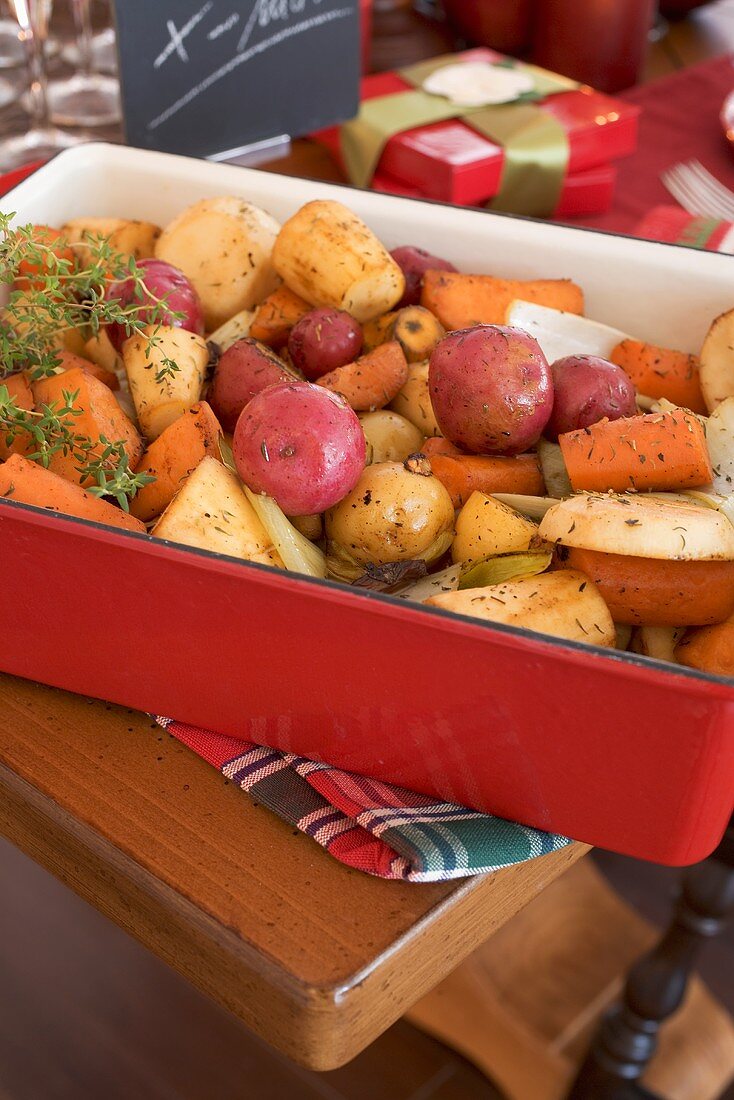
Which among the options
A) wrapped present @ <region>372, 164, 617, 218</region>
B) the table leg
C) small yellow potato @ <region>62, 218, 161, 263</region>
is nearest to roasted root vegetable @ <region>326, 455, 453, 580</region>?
small yellow potato @ <region>62, 218, 161, 263</region>

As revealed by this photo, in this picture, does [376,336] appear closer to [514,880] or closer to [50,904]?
[514,880]

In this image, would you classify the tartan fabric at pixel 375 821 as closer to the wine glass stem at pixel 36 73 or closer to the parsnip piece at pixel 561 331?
the parsnip piece at pixel 561 331

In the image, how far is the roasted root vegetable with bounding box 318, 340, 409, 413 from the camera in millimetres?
896

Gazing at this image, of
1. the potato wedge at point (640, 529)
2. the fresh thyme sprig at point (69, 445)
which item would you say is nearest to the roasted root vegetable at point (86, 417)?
the fresh thyme sprig at point (69, 445)

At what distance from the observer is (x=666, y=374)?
3.18 ft

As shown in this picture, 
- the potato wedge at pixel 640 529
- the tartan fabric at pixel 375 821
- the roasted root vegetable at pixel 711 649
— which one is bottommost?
the tartan fabric at pixel 375 821

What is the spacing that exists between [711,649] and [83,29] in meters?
1.22

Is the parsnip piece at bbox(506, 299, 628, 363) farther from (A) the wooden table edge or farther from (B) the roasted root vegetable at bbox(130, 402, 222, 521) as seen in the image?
(A) the wooden table edge

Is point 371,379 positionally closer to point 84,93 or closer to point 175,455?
point 175,455

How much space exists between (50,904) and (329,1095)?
1.56 feet

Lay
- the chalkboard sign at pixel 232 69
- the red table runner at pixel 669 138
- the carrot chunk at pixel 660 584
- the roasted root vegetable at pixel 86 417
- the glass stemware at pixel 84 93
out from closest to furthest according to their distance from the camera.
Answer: the carrot chunk at pixel 660 584
the roasted root vegetable at pixel 86 417
the chalkboard sign at pixel 232 69
the red table runner at pixel 669 138
the glass stemware at pixel 84 93

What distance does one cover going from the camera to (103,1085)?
4.84 feet

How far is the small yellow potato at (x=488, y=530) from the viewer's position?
0.79 meters

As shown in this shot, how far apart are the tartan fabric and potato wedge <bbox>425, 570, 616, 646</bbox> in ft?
0.39
